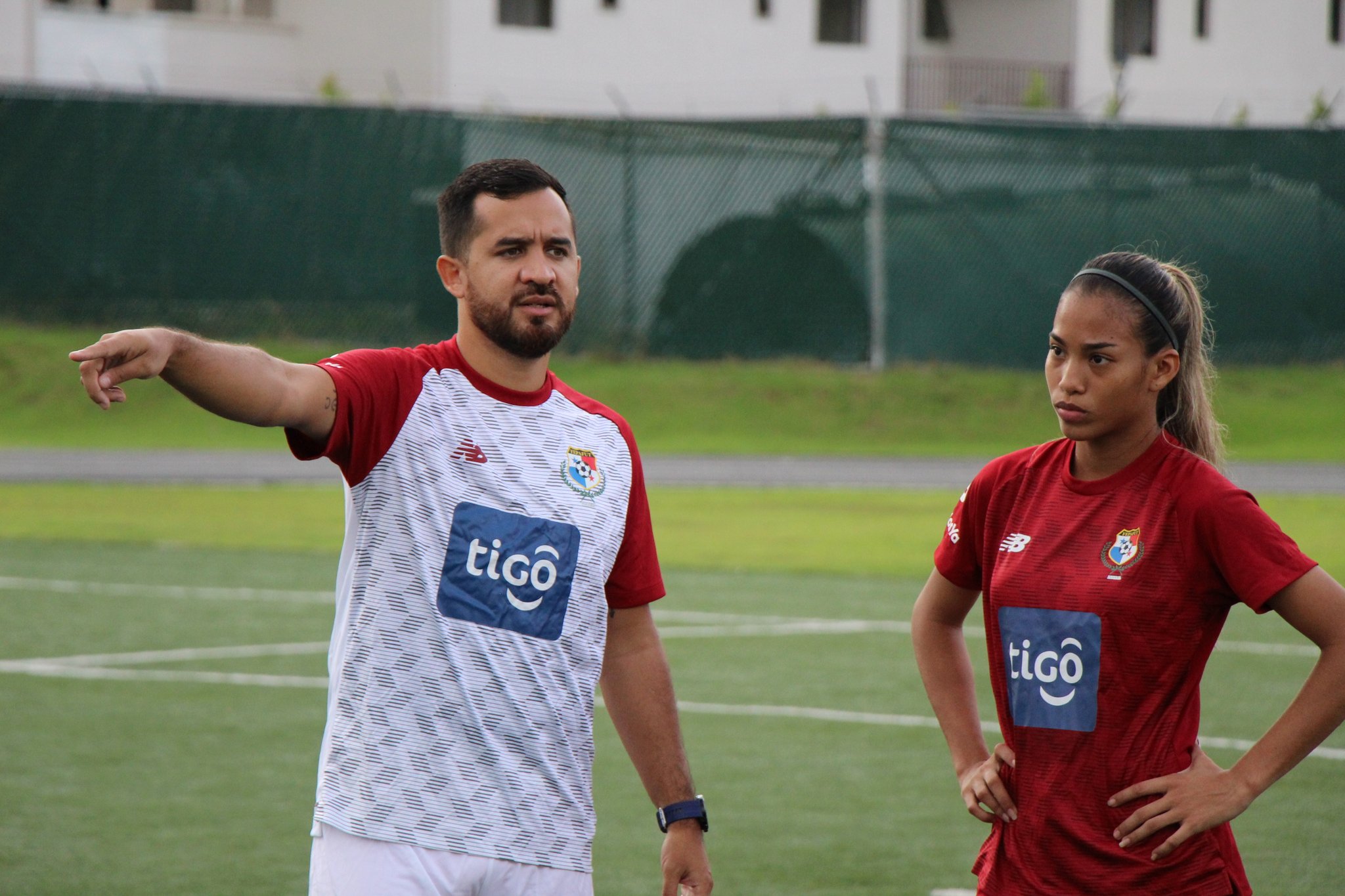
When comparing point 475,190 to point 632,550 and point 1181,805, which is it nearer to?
point 632,550

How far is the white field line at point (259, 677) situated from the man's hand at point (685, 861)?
3.99 meters

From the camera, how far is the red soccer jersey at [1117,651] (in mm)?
3336

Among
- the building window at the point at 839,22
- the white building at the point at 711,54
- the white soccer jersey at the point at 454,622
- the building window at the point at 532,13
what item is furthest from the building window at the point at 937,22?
the white soccer jersey at the point at 454,622

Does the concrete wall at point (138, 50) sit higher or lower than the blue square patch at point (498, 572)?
higher

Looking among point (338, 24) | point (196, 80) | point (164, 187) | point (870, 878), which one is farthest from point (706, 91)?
point (870, 878)

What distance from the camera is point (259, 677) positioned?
350 inches

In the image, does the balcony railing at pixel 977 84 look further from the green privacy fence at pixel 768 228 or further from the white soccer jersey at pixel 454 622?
the white soccer jersey at pixel 454 622

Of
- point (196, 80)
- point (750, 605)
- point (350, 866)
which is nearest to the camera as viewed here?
point (350, 866)

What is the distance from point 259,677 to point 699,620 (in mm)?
2826

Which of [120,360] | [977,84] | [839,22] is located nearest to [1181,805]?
[120,360]

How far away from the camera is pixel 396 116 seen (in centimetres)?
2241

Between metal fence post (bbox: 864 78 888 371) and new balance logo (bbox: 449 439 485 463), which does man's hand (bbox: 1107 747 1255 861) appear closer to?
new balance logo (bbox: 449 439 485 463)

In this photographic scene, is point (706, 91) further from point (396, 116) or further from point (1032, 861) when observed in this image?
point (1032, 861)

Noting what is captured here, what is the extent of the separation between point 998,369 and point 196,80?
16224 mm
